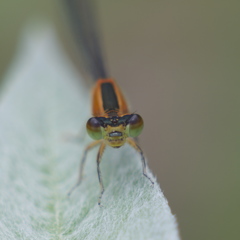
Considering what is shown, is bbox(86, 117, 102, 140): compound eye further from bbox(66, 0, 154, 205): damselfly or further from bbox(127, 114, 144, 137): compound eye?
bbox(127, 114, 144, 137): compound eye

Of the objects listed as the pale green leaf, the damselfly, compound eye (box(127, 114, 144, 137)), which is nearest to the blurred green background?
the damselfly

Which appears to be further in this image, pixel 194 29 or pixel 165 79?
pixel 194 29

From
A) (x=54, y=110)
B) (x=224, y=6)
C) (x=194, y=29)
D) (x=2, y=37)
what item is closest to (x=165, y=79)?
(x=194, y=29)

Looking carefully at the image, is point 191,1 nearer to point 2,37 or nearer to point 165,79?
point 165,79

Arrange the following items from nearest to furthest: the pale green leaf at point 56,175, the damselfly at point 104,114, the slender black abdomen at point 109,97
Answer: the pale green leaf at point 56,175 < the damselfly at point 104,114 < the slender black abdomen at point 109,97

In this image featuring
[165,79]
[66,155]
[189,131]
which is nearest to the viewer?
[66,155]

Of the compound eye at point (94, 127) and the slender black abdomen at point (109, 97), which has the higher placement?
the slender black abdomen at point (109, 97)

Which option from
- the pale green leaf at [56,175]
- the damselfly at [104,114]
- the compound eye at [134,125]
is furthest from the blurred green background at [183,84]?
the compound eye at [134,125]

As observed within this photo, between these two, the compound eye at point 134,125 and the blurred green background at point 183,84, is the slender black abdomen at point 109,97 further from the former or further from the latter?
the blurred green background at point 183,84
